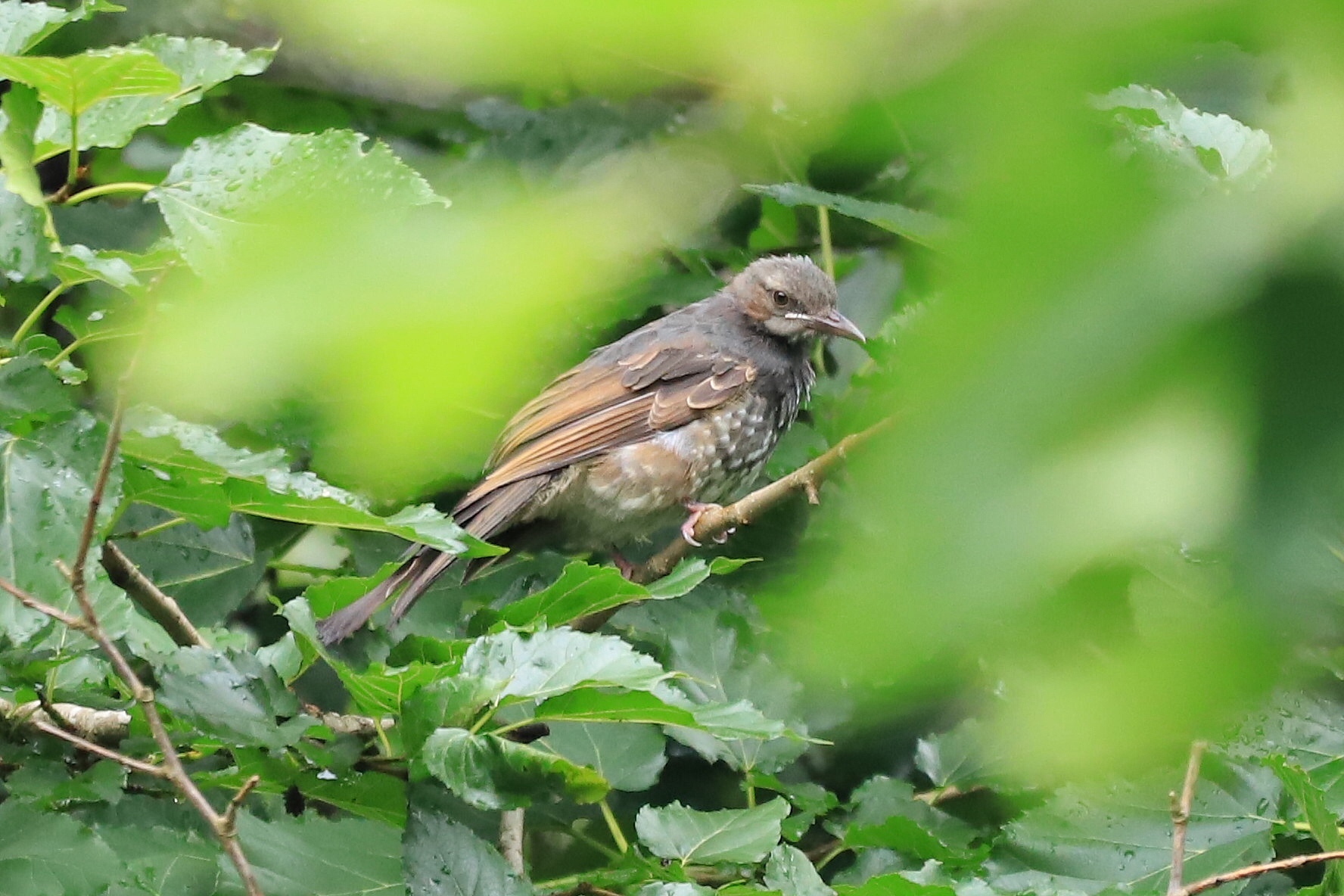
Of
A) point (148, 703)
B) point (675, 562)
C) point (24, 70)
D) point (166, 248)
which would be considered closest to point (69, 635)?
point (148, 703)

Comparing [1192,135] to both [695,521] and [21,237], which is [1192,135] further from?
→ [695,521]

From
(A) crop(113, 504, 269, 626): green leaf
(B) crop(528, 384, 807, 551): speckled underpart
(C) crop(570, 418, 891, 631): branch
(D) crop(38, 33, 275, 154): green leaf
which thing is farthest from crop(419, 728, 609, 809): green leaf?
(B) crop(528, 384, 807, 551): speckled underpart

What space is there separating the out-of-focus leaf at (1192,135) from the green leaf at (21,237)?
158 centimetres

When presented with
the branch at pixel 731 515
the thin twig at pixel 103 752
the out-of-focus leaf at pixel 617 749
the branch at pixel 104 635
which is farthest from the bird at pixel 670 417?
the branch at pixel 104 635

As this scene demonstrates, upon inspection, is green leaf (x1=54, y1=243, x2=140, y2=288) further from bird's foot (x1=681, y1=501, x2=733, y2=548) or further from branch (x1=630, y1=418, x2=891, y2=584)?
bird's foot (x1=681, y1=501, x2=733, y2=548)

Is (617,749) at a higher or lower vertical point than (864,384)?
lower

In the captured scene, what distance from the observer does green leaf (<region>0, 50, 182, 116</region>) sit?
61.5 inches

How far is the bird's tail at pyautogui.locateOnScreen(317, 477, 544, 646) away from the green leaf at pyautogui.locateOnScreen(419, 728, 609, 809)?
48 centimetres

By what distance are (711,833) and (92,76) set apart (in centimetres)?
145

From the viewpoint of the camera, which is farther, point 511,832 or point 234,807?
point 511,832

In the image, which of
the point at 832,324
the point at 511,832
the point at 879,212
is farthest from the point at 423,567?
the point at 879,212

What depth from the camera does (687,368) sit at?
14.5 feet

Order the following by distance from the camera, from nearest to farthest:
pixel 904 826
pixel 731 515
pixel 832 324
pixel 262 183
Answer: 1. pixel 262 183
2. pixel 904 826
3. pixel 731 515
4. pixel 832 324

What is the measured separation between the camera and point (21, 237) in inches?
70.2
